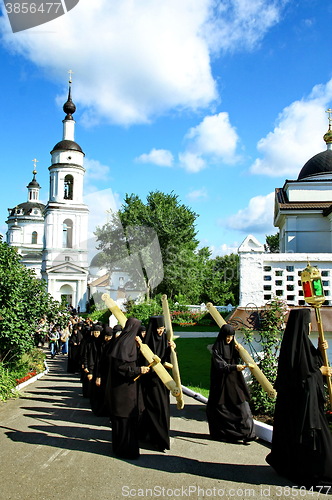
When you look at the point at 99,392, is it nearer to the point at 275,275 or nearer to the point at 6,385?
the point at 6,385

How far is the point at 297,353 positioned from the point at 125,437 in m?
2.60

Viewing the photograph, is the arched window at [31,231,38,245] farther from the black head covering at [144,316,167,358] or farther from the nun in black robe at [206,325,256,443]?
the nun in black robe at [206,325,256,443]

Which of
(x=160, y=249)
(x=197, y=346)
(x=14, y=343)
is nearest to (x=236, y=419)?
(x=14, y=343)

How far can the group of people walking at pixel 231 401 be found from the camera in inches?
189

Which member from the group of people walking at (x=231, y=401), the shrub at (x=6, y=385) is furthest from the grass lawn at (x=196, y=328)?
the group of people walking at (x=231, y=401)

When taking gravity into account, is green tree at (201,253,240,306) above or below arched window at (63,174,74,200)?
below

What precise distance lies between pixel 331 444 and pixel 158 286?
114 ft

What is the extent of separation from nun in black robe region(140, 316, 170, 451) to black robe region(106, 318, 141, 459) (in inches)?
12.3

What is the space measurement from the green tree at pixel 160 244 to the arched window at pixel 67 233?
29.4ft

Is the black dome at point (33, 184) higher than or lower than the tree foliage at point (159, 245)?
higher

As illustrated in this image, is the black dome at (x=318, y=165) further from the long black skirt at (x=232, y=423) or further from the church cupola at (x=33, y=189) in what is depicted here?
the church cupola at (x=33, y=189)

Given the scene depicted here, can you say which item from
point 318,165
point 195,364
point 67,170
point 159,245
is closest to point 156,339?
point 195,364

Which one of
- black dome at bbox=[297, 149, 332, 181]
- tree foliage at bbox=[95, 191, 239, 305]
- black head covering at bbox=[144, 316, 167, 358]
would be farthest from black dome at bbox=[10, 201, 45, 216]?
black head covering at bbox=[144, 316, 167, 358]

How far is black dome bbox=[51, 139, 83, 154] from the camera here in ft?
155
